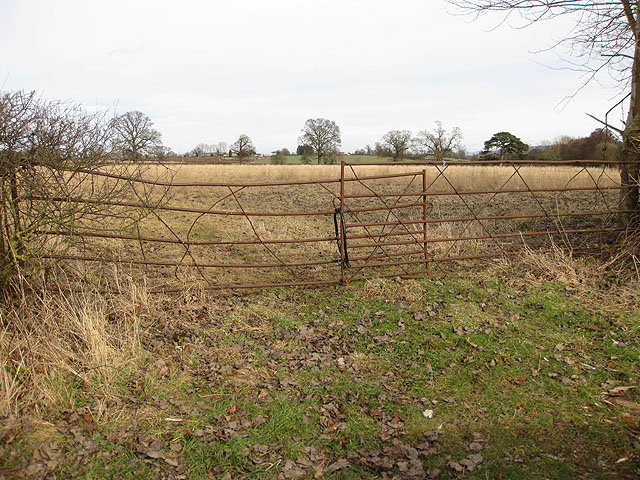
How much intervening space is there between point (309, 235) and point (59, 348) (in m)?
6.77

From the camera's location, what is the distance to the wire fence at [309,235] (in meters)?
6.22

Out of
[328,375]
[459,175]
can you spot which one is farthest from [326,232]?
[459,175]

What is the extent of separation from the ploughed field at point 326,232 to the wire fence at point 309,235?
30 mm

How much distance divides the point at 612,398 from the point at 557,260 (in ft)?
11.1

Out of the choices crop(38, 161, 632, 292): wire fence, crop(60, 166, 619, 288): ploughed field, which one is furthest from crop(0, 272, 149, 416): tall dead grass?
crop(60, 166, 619, 288): ploughed field

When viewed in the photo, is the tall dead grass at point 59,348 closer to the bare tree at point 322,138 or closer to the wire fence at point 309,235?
the wire fence at point 309,235

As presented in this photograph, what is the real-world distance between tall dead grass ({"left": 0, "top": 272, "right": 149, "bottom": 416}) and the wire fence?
2.10ft

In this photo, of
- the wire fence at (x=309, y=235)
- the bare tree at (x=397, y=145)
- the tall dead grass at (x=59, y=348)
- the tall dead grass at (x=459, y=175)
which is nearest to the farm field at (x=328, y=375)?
the tall dead grass at (x=59, y=348)

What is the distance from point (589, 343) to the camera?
206 inches

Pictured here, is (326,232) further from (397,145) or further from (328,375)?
(397,145)

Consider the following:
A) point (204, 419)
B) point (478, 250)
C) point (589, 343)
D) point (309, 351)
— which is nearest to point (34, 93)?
point (204, 419)

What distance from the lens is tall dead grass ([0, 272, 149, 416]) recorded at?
12.8ft

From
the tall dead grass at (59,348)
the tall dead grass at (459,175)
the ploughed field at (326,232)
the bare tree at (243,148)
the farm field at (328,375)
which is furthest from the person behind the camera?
the bare tree at (243,148)

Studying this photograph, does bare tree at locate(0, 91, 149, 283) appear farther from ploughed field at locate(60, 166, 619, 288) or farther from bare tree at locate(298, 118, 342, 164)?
bare tree at locate(298, 118, 342, 164)
